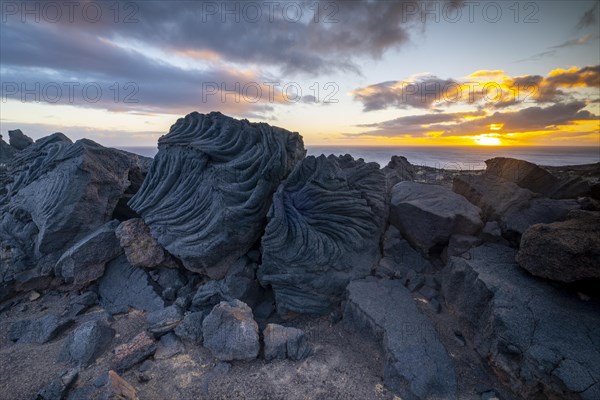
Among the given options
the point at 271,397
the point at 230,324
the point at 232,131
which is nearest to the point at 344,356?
the point at 271,397

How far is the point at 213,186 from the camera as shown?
21.6ft

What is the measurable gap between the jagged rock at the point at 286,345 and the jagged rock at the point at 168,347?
147 cm

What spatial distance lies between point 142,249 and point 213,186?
2.13m

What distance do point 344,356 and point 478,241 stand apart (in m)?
3.33

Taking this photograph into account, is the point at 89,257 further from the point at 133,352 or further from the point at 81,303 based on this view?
the point at 133,352

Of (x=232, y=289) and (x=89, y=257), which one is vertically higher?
(x=89, y=257)

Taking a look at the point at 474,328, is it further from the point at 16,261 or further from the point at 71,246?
the point at 16,261

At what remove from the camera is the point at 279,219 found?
5.80m

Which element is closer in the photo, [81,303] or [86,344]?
[86,344]

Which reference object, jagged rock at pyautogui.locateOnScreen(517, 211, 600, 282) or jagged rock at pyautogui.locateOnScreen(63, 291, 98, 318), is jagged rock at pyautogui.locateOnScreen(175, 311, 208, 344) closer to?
jagged rock at pyautogui.locateOnScreen(63, 291, 98, 318)

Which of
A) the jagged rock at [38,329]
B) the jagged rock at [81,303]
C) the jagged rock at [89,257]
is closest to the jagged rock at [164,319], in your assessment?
the jagged rock at [38,329]

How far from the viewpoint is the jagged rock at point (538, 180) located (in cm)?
675

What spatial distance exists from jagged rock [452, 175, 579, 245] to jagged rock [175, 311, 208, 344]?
19.3ft

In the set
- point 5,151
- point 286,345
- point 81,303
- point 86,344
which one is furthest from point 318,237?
point 5,151
